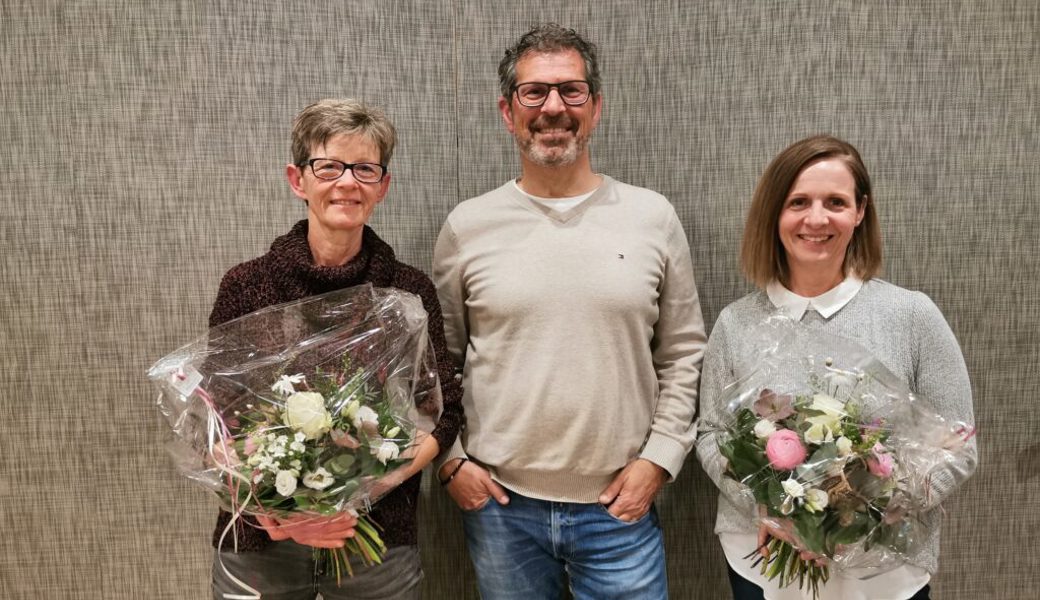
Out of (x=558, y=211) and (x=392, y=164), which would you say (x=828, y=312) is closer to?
(x=558, y=211)

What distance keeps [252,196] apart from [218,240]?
0.16 m

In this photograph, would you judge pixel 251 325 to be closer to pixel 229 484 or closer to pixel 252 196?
pixel 229 484

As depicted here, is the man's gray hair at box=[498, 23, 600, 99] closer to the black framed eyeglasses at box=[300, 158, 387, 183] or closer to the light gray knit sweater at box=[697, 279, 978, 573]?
the black framed eyeglasses at box=[300, 158, 387, 183]

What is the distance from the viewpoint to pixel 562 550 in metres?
1.86

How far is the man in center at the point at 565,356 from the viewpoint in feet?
5.83

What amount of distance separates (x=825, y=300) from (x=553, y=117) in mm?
779

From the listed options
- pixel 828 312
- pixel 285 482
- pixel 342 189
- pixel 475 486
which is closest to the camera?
pixel 285 482

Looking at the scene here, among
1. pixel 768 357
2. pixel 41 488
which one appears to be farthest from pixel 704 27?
pixel 41 488

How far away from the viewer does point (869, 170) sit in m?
2.19

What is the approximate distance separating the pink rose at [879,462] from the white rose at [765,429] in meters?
0.18

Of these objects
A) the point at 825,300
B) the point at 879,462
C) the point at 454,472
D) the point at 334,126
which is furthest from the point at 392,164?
the point at 879,462

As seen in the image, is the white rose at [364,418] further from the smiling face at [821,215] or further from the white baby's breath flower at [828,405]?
the smiling face at [821,215]

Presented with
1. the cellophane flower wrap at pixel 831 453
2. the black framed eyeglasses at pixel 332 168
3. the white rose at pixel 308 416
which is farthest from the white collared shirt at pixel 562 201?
the white rose at pixel 308 416

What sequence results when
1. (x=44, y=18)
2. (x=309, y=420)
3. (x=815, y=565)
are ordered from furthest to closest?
(x=44, y=18), (x=815, y=565), (x=309, y=420)
